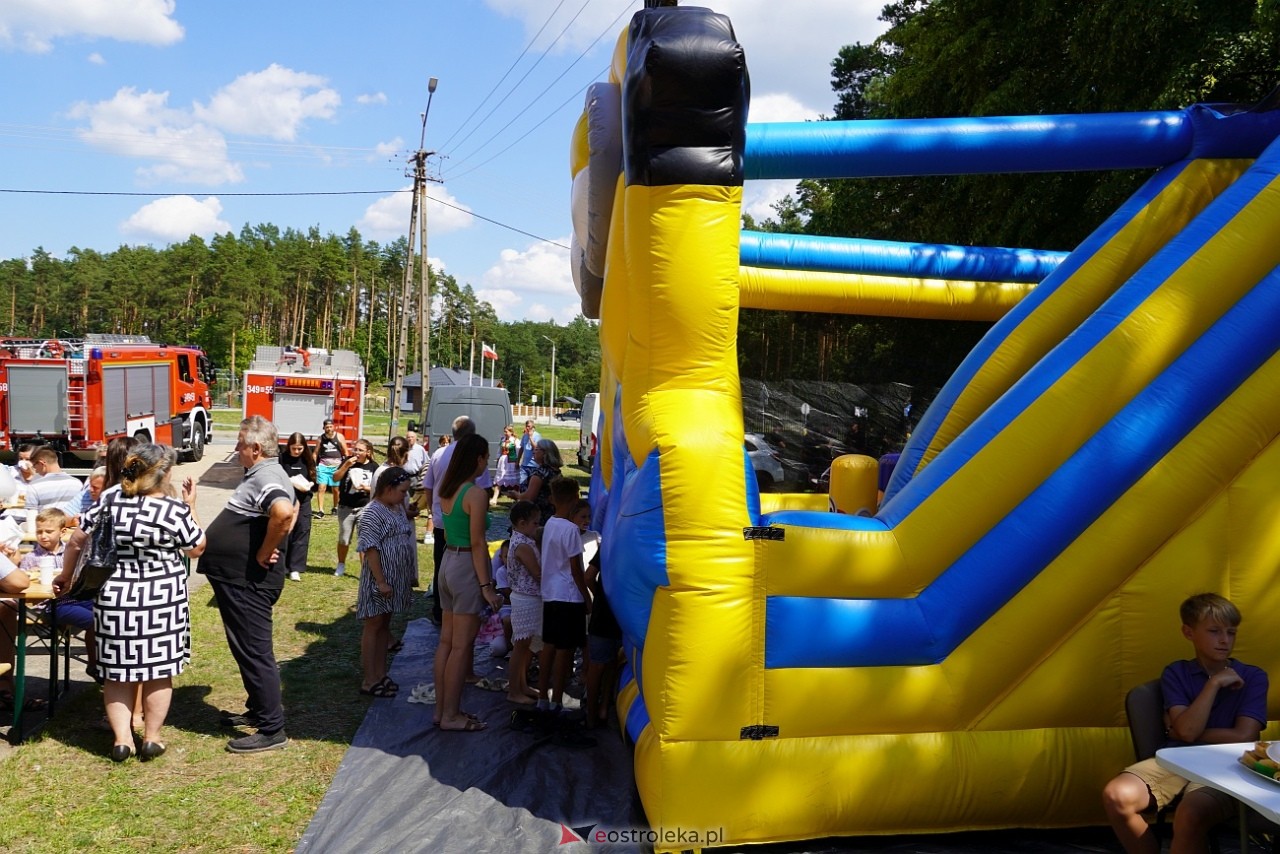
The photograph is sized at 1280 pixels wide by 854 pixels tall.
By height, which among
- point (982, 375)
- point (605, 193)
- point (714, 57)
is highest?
point (714, 57)

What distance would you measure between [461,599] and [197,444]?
57.7 feet

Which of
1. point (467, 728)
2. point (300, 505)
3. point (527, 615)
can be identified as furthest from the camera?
point (300, 505)

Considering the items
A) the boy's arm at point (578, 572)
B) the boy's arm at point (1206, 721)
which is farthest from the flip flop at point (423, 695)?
the boy's arm at point (1206, 721)

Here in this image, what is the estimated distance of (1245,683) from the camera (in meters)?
3.48

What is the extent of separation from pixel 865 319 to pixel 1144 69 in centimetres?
376

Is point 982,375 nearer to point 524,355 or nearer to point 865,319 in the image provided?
point 865,319

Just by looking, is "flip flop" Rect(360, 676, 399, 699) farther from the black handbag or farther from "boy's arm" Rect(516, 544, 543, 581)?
the black handbag

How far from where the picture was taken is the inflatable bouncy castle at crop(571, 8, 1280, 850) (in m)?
3.73

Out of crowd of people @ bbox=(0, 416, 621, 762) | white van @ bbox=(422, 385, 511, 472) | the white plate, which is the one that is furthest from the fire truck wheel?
the white plate

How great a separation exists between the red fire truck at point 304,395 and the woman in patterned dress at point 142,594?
562 inches

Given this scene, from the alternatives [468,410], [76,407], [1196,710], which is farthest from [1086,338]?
[76,407]

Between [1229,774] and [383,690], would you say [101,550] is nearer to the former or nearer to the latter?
[383,690]

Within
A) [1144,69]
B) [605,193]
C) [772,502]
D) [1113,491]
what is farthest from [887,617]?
[1144,69]

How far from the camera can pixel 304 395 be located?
1862 centimetres
